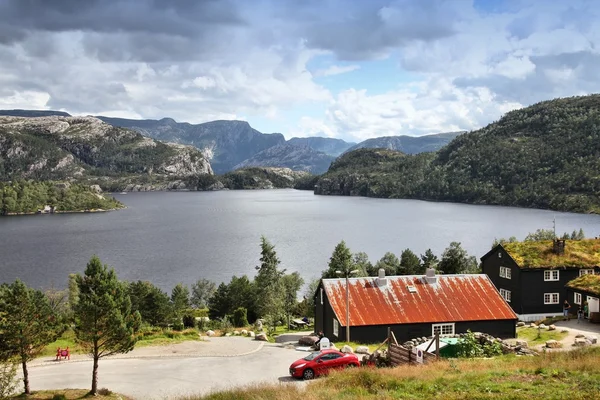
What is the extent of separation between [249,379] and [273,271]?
53.9 meters

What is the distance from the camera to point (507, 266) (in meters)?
62.6

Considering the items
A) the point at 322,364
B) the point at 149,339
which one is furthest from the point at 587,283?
the point at 149,339

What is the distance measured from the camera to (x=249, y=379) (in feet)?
102

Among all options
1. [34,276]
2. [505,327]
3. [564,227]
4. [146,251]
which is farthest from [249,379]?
[564,227]

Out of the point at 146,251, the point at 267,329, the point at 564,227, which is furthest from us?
the point at 564,227

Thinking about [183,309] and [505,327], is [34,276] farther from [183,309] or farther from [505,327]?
[505,327]

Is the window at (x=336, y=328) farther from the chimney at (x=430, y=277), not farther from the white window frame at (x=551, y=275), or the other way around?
the white window frame at (x=551, y=275)

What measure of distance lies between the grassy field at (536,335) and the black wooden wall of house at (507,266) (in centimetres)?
1260

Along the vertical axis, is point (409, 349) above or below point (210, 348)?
above

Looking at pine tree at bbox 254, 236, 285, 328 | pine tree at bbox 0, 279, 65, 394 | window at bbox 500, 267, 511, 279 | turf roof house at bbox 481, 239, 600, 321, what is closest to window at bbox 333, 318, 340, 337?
pine tree at bbox 254, 236, 285, 328

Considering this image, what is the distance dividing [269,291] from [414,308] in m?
36.3

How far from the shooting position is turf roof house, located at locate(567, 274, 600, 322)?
49.3 m

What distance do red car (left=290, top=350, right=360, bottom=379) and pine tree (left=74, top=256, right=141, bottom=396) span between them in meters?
10.0

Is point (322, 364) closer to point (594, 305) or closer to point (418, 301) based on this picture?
point (418, 301)
